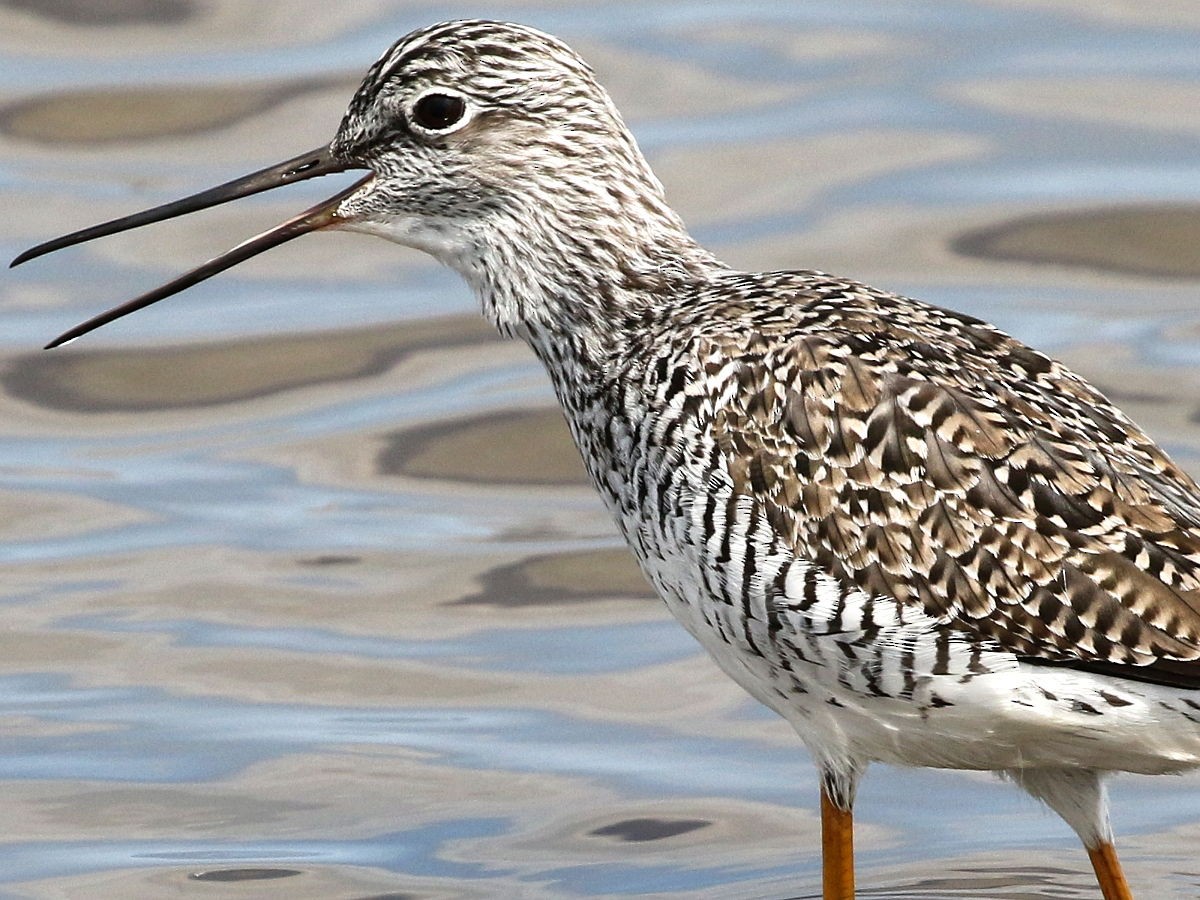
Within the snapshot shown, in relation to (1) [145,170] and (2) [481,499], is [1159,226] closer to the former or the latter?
(2) [481,499]

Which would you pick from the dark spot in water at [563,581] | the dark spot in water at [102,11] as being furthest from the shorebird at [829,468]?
the dark spot in water at [102,11]

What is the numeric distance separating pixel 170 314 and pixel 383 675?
14.5 ft

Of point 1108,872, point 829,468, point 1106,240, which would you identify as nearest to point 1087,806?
point 1108,872

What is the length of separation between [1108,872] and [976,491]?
1.70 metres

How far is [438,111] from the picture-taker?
8.91m

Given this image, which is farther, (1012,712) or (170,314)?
(170,314)

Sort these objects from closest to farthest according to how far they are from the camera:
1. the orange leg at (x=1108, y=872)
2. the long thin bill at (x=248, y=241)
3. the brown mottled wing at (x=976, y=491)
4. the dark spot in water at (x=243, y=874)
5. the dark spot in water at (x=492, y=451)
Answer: the brown mottled wing at (x=976, y=491), the orange leg at (x=1108, y=872), the long thin bill at (x=248, y=241), the dark spot in water at (x=243, y=874), the dark spot in water at (x=492, y=451)

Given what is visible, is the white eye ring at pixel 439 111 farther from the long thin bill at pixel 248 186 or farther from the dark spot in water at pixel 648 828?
the dark spot in water at pixel 648 828

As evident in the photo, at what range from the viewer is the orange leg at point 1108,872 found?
858 cm

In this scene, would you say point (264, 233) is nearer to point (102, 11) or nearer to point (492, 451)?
point (492, 451)

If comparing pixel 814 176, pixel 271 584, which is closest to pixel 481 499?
pixel 271 584

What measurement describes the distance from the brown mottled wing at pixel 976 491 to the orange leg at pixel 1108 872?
1.33 meters

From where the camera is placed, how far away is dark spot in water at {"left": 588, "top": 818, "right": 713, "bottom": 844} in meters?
10.0

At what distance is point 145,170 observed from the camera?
16.6m
